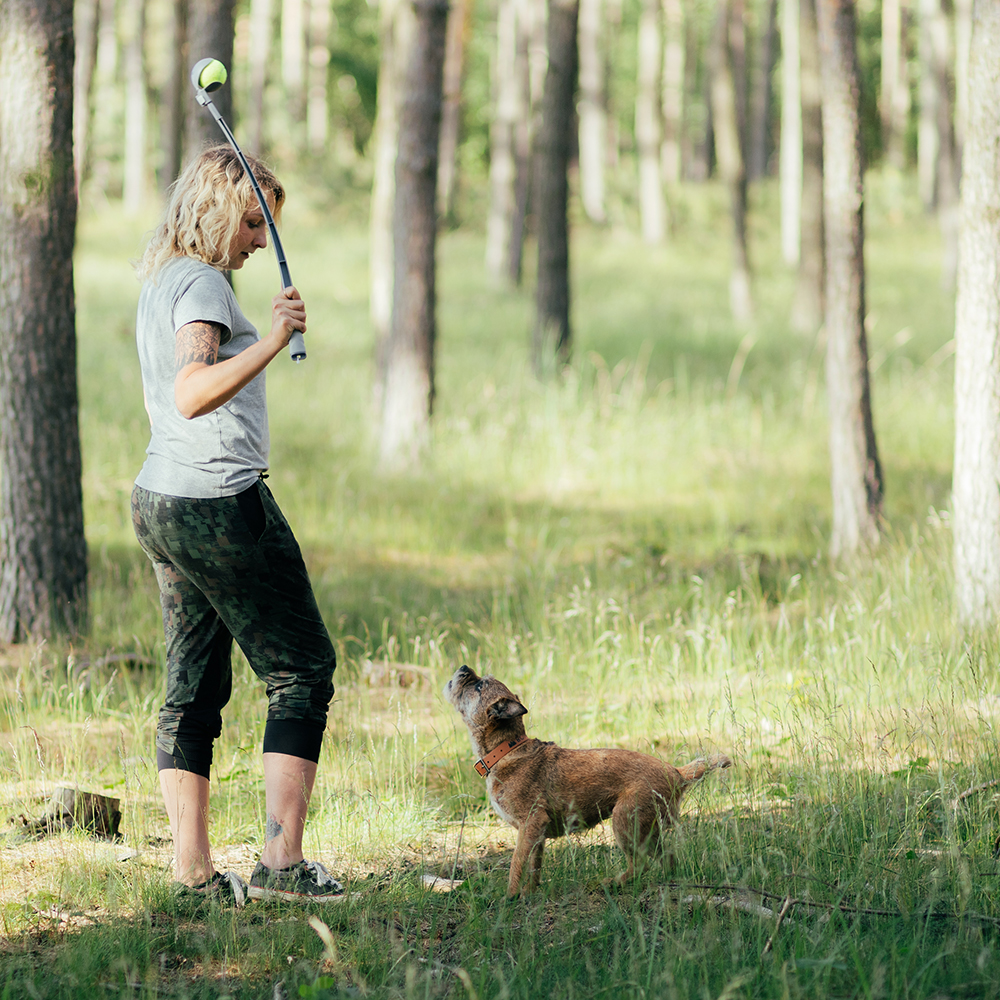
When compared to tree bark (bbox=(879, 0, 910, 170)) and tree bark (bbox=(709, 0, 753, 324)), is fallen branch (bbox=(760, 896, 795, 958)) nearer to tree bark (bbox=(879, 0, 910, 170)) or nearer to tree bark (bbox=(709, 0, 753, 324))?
tree bark (bbox=(709, 0, 753, 324))

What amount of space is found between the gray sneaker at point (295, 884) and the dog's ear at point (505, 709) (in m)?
0.76

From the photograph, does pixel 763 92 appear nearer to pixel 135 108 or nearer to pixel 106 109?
pixel 135 108

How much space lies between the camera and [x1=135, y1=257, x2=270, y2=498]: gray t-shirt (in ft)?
10.7

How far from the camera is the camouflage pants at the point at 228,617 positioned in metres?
3.29

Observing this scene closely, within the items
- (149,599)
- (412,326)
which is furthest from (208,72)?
(412,326)

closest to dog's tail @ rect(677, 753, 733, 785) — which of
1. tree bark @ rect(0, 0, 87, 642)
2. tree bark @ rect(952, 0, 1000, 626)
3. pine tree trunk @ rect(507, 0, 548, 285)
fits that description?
Result: tree bark @ rect(952, 0, 1000, 626)

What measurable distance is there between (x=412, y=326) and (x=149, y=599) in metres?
4.86

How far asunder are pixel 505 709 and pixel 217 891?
1081mm

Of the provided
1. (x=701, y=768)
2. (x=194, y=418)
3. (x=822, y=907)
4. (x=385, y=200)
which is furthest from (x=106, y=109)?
(x=822, y=907)

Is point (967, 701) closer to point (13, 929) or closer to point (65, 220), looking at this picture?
point (13, 929)

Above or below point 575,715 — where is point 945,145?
above

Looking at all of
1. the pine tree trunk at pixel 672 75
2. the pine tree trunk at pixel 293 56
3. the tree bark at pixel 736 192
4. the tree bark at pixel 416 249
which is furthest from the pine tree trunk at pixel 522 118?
the tree bark at pixel 416 249

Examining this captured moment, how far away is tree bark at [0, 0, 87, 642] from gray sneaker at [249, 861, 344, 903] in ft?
10.4

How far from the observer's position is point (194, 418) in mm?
3303
